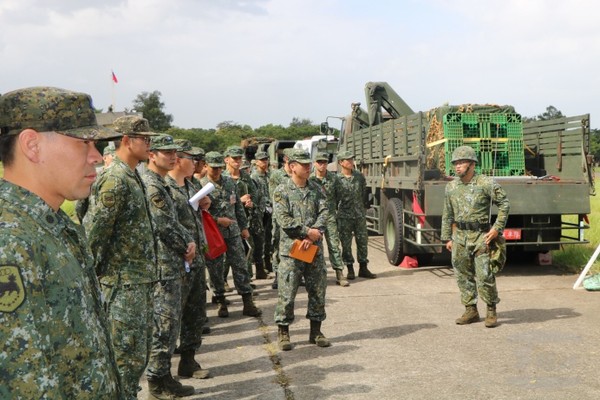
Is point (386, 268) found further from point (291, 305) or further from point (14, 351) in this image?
point (14, 351)

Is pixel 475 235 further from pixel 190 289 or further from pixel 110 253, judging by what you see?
pixel 110 253

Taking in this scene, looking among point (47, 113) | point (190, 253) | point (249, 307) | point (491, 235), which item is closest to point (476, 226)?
point (491, 235)

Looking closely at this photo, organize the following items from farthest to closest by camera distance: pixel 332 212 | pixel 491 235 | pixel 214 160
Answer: pixel 332 212 < pixel 214 160 < pixel 491 235

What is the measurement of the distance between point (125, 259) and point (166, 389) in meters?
1.45

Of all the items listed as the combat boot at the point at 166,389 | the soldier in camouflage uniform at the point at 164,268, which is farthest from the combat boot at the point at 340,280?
the soldier in camouflage uniform at the point at 164,268

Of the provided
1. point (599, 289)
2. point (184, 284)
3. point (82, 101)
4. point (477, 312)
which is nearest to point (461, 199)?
point (477, 312)

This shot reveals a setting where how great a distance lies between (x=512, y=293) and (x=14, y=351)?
7359mm

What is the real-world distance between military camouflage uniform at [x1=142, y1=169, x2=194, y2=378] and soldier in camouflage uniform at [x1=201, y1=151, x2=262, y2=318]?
2528 mm

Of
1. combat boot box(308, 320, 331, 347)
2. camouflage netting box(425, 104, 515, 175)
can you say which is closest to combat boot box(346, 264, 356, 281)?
camouflage netting box(425, 104, 515, 175)

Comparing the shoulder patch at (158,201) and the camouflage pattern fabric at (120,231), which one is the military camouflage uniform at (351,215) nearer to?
the shoulder patch at (158,201)

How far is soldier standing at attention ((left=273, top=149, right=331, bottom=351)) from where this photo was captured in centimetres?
572

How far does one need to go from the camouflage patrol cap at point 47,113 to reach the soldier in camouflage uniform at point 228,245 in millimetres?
5074

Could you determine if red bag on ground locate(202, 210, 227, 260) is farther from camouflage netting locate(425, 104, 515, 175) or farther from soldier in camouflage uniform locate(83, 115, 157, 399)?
camouflage netting locate(425, 104, 515, 175)

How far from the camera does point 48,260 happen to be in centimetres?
158
